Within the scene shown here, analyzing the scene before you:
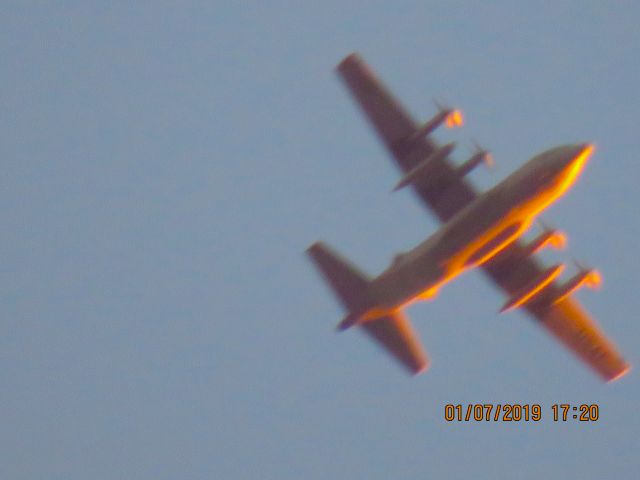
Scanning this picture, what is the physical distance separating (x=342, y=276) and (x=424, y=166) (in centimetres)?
443

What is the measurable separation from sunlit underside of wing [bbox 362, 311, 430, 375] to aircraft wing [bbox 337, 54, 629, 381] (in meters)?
3.96

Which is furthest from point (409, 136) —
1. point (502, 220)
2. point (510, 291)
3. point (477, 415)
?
point (477, 415)

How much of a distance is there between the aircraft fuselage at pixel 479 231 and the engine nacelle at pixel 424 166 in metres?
1.80

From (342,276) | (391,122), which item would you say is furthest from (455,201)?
(342,276)

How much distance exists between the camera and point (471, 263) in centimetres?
4006

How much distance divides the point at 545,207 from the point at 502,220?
1429mm

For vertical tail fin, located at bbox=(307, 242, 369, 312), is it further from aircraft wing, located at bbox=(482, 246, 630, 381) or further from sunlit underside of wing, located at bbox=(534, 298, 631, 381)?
sunlit underside of wing, located at bbox=(534, 298, 631, 381)

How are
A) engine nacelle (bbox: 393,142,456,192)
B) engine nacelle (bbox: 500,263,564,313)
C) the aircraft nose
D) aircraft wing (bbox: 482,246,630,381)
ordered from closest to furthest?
the aircraft nose < engine nacelle (bbox: 393,142,456,192) < engine nacelle (bbox: 500,263,564,313) < aircraft wing (bbox: 482,246,630,381)

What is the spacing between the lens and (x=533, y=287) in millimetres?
42156

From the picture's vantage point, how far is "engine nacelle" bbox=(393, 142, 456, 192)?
4034 centimetres

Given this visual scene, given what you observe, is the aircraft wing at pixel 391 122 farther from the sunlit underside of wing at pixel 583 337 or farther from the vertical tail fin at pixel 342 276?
the sunlit underside of wing at pixel 583 337

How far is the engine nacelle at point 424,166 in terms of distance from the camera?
4034 centimetres

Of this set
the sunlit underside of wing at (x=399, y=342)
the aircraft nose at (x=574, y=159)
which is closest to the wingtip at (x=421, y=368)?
the sunlit underside of wing at (x=399, y=342)

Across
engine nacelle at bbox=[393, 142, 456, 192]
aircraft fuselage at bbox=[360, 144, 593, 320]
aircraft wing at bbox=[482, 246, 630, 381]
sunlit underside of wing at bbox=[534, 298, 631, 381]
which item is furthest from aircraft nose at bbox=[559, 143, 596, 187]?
sunlit underside of wing at bbox=[534, 298, 631, 381]
